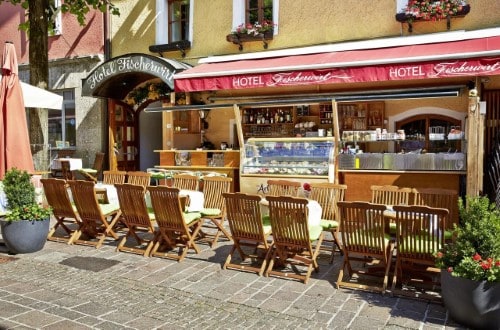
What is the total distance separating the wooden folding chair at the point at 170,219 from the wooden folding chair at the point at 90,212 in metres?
0.89

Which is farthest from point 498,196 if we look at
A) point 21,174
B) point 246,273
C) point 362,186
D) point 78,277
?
point 21,174

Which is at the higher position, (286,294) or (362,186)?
(362,186)

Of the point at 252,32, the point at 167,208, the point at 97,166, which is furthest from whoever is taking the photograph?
the point at 97,166

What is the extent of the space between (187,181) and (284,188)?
6.07 ft

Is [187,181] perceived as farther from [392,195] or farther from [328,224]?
[392,195]

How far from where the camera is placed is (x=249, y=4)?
11453 millimetres

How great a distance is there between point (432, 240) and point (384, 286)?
0.64m

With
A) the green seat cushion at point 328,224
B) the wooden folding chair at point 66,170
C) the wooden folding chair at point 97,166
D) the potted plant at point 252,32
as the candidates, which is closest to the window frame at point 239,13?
the potted plant at point 252,32

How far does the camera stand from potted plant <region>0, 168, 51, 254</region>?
20.4ft

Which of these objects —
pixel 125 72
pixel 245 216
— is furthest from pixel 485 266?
pixel 125 72

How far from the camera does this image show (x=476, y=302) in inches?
144

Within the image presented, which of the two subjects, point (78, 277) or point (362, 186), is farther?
point (362, 186)

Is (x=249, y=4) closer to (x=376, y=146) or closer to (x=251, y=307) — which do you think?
(x=376, y=146)

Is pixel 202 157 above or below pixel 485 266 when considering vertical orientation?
above
